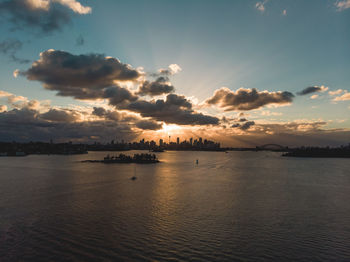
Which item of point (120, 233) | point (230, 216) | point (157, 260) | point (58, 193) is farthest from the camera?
point (58, 193)

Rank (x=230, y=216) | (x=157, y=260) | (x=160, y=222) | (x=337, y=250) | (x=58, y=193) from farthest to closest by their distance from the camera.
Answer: (x=58, y=193), (x=230, y=216), (x=160, y=222), (x=337, y=250), (x=157, y=260)

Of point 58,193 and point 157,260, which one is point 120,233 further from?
point 58,193

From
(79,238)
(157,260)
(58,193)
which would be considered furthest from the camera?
(58,193)

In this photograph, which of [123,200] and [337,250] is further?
[123,200]

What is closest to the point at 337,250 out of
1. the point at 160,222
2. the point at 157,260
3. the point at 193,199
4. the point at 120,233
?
the point at 157,260

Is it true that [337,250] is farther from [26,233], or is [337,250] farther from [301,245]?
[26,233]

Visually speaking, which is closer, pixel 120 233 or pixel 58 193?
pixel 120 233

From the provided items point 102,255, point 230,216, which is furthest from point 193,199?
point 102,255

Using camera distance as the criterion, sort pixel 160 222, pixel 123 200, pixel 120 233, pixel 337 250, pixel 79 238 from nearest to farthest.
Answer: pixel 337 250
pixel 79 238
pixel 120 233
pixel 160 222
pixel 123 200
